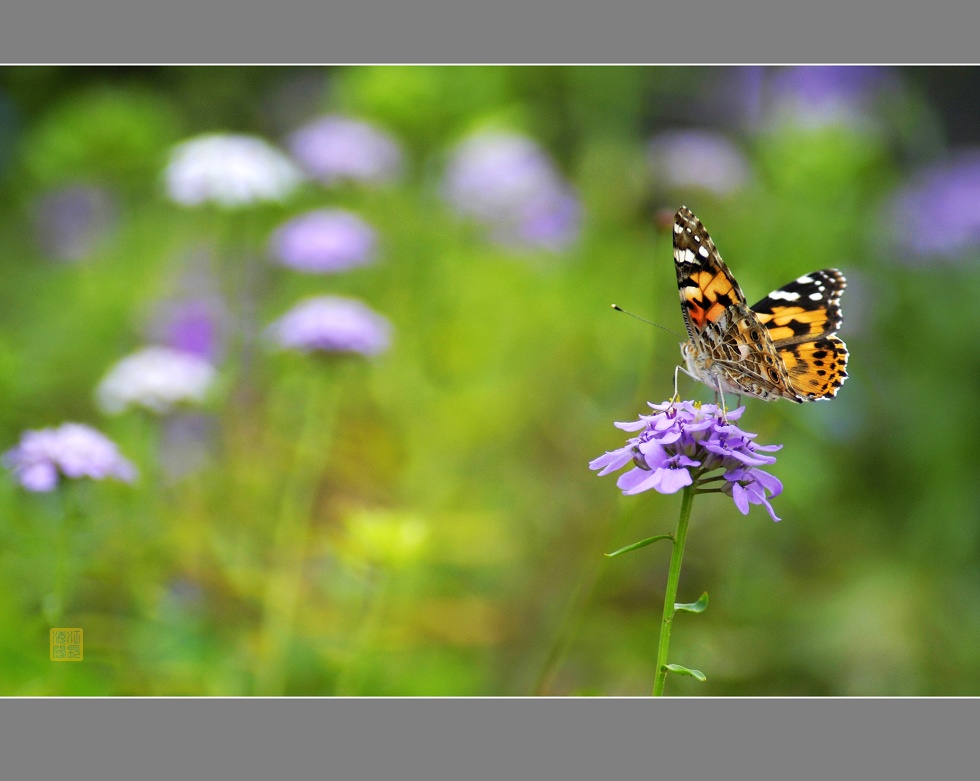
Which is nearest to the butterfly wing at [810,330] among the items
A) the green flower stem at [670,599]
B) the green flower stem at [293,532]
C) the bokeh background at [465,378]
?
the green flower stem at [670,599]

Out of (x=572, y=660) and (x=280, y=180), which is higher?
Answer: (x=280, y=180)

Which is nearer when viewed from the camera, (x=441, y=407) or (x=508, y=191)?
(x=441, y=407)

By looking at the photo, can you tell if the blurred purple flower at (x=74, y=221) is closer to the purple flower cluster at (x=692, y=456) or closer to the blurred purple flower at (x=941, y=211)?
the purple flower cluster at (x=692, y=456)

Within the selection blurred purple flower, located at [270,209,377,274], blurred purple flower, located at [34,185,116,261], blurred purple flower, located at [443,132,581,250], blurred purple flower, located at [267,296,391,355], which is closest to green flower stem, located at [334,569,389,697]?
blurred purple flower, located at [267,296,391,355]

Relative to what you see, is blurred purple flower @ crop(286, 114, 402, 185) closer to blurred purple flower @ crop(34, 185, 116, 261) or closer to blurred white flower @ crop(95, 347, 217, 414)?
blurred purple flower @ crop(34, 185, 116, 261)

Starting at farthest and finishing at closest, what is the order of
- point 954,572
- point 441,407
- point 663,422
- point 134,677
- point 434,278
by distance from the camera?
point 434,278
point 441,407
point 954,572
point 134,677
point 663,422

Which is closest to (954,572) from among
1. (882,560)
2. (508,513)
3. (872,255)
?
(882,560)

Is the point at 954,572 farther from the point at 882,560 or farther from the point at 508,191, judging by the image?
the point at 508,191
